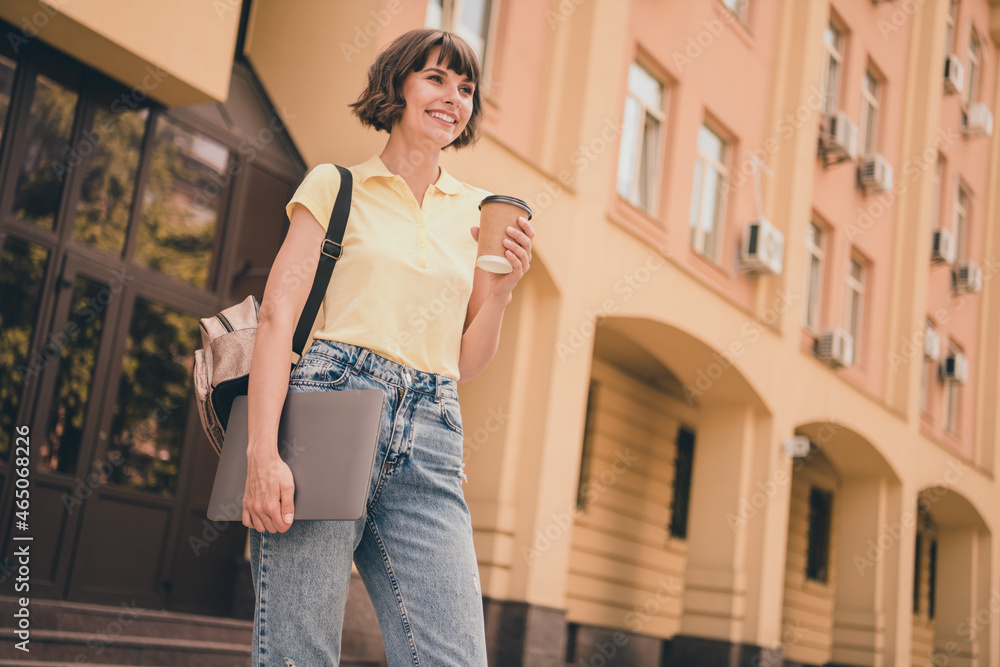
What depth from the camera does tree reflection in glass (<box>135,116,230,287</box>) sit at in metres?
7.30

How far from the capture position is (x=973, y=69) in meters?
20.0

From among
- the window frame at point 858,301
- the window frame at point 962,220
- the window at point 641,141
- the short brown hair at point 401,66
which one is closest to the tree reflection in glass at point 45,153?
the short brown hair at point 401,66

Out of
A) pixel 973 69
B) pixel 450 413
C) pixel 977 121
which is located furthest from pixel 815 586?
pixel 450 413

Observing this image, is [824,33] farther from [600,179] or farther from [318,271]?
[318,271]

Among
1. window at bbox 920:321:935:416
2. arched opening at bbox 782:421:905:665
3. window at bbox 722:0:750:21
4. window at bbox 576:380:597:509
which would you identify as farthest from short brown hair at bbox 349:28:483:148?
window at bbox 920:321:935:416

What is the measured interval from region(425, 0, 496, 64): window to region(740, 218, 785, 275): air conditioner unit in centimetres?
455

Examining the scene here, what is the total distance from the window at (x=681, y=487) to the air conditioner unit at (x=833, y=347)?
2.19 m

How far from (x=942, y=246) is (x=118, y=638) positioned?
15.3m

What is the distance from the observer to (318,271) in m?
2.12

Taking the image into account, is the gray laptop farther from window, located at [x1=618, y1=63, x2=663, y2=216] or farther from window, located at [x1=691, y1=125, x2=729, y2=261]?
window, located at [x1=691, y1=125, x2=729, y2=261]

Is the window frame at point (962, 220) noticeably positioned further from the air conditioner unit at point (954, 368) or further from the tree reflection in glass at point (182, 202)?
the tree reflection in glass at point (182, 202)

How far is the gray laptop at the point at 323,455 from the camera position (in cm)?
191

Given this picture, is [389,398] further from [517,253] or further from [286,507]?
[517,253]

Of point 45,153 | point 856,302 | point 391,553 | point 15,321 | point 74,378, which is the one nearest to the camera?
point 391,553
